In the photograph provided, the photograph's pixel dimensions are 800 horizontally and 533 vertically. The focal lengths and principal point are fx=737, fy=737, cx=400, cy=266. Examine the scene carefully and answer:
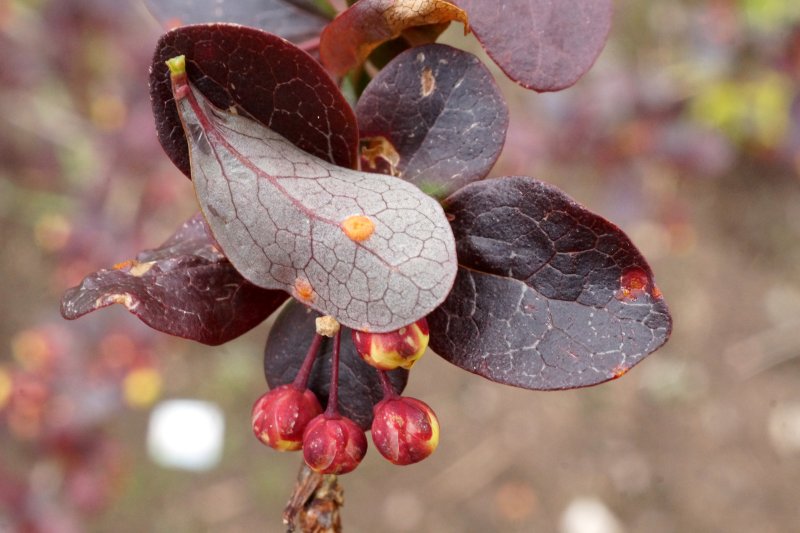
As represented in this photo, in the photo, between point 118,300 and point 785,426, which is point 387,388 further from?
point 785,426

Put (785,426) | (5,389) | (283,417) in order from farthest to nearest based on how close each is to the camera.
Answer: (785,426), (5,389), (283,417)

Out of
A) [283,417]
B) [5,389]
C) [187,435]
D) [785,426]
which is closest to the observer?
[283,417]

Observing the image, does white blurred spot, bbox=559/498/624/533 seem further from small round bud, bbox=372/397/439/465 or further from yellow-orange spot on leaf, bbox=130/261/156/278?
yellow-orange spot on leaf, bbox=130/261/156/278

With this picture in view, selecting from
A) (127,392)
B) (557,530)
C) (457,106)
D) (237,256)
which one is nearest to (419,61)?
(457,106)

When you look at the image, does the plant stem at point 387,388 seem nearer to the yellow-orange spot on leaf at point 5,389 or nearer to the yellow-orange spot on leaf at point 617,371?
the yellow-orange spot on leaf at point 617,371

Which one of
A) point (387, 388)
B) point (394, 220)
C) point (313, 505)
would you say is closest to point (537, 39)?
point (394, 220)

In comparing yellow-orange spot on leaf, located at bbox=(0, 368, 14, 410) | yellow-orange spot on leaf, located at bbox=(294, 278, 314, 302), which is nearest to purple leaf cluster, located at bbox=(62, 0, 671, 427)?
yellow-orange spot on leaf, located at bbox=(294, 278, 314, 302)
